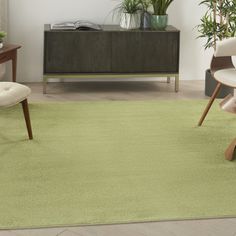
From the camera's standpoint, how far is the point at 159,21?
5289 millimetres

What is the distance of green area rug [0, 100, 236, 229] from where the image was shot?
2953mm

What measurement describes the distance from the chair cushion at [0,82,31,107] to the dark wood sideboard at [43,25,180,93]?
1.33 metres

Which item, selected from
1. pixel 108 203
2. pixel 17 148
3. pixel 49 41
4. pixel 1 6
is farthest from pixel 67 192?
pixel 1 6

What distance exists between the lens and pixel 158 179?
3332 millimetres

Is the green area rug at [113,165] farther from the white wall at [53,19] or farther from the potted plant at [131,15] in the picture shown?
the white wall at [53,19]

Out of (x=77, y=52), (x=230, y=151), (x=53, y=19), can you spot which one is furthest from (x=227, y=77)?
(x=53, y=19)

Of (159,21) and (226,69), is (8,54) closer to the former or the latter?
(159,21)

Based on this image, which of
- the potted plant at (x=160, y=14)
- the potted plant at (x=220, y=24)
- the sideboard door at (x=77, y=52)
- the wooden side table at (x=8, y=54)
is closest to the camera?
the wooden side table at (x=8, y=54)

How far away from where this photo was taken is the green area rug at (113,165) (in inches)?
116

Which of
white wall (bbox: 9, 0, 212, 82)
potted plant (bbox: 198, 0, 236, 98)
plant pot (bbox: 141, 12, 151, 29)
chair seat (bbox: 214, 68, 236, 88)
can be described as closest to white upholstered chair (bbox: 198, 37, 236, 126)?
chair seat (bbox: 214, 68, 236, 88)

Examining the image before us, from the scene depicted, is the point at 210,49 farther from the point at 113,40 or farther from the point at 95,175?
the point at 95,175

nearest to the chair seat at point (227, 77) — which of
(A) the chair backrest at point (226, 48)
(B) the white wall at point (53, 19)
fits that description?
(A) the chair backrest at point (226, 48)

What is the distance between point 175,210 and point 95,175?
0.60 metres

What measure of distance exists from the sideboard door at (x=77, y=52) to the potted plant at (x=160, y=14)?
432mm
